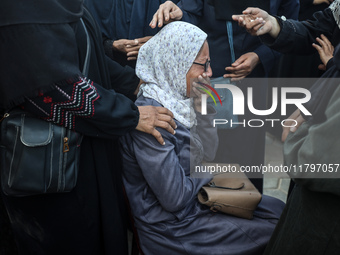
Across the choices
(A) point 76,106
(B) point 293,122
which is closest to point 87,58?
(A) point 76,106

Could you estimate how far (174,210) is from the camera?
1.49 meters

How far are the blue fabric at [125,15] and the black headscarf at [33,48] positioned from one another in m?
0.82

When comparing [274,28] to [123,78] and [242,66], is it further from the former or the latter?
[123,78]

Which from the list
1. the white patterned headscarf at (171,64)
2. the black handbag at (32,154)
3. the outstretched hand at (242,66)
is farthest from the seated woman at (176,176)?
the black handbag at (32,154)

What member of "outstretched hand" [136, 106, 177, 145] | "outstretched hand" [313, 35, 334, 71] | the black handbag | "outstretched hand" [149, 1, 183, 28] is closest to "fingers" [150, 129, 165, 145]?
"outstretched hand" [136, 106, 177, 145]

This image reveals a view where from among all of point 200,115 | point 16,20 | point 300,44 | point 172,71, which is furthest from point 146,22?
point 16,20

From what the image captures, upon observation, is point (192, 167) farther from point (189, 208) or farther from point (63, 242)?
point (63, 242)

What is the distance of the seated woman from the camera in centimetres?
146

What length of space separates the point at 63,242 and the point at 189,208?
0.58m

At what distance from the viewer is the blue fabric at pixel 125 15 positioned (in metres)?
1.92

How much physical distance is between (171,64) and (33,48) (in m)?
0.73

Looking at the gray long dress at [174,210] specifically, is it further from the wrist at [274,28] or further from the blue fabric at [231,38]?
the wrist at [274,28]

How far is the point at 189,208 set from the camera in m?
1.56

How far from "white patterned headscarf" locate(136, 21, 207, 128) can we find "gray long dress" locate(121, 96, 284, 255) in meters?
0.08
